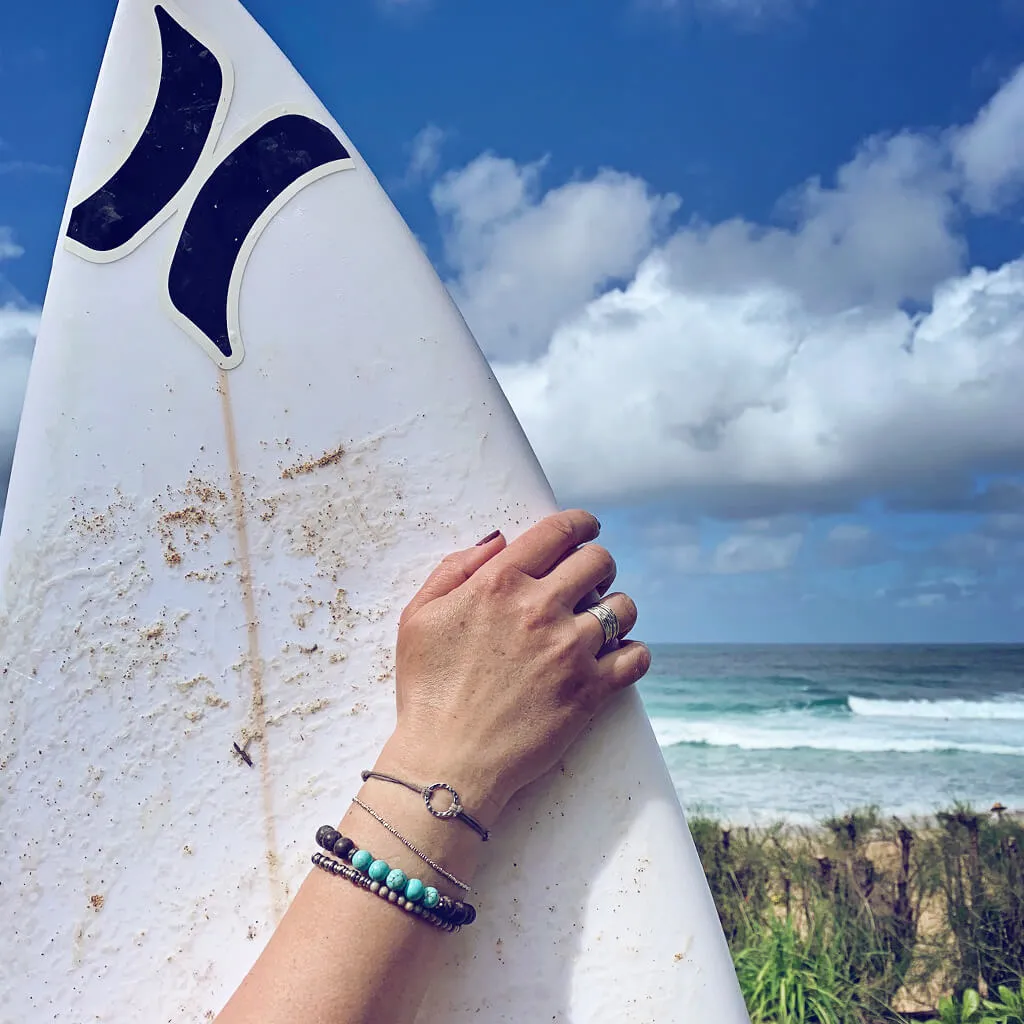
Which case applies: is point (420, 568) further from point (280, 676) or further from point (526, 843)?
point (526, 843)

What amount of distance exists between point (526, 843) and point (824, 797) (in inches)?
545

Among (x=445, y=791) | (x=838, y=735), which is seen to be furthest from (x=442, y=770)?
(x=838, y=735)

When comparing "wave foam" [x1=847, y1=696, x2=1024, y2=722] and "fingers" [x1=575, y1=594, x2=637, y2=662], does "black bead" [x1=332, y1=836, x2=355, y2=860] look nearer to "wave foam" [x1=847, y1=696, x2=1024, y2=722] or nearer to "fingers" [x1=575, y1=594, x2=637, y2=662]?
"fingers" [x1=575, y1=594, x2=637, y2=662]

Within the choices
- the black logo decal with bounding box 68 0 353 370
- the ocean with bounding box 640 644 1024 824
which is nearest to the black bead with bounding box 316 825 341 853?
the black logo decal with bounding box 68 0 353 370

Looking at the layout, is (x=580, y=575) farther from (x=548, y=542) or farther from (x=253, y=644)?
(x=253, y=644)

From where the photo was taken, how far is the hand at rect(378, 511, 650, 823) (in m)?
1.07

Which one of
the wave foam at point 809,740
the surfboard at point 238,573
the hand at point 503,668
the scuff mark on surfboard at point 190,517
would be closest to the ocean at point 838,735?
the wave foam at point 809,740

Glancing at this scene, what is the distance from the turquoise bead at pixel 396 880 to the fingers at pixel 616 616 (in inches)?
14.0

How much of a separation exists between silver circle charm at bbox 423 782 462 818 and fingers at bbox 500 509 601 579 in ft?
0.93

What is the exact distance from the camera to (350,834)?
3.36 ft

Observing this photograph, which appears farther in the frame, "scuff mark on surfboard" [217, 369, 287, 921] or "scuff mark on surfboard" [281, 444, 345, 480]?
"scuff mark on surfboard" [281, 444, 345, 480]

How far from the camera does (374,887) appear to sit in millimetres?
974

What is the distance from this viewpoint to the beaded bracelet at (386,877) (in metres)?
0.98

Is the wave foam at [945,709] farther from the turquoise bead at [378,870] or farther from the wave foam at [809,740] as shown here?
the turquoise bead at [378,870]
